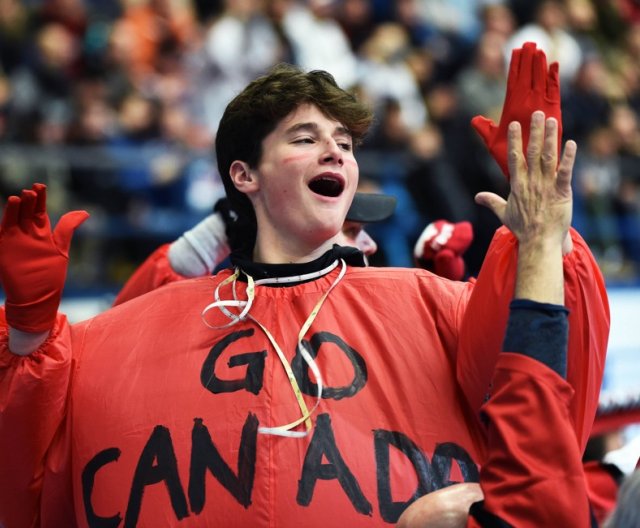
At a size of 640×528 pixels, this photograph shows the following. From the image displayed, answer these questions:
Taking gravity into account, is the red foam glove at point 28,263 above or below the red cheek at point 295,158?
below

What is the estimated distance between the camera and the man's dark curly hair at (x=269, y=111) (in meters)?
3.23

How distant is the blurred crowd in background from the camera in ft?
25.0

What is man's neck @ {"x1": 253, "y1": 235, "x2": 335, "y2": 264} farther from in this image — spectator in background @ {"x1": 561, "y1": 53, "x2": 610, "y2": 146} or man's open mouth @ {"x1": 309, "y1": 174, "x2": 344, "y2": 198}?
spectator in background @ {"x1": 561, "y1": 53, "x2": 610, "y2": 146}

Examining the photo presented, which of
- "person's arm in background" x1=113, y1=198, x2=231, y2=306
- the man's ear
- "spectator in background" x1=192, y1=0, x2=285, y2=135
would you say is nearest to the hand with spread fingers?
the man's ear

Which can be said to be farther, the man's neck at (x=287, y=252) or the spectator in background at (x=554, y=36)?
the spectator in background at (x=554, y=36)

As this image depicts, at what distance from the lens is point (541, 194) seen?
2.43 metres

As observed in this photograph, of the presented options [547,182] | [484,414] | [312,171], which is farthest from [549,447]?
[312,171]

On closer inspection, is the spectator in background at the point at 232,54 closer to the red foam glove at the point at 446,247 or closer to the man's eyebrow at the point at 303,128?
the red foam glove at the point at 446,247

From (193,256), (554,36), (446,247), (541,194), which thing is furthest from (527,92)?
(554,36)

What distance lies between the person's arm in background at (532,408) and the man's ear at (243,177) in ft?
3.40

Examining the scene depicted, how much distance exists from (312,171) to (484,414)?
40.7 inches

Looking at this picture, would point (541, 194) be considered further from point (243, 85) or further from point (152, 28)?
point (152, 28)

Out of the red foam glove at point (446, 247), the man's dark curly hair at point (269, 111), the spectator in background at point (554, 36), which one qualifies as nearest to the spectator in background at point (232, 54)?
A: the spectator in background at point (554, 36)

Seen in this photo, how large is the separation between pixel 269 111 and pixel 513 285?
3.33ft
